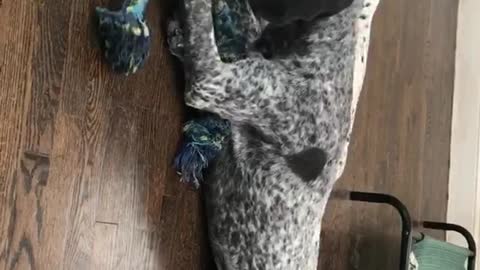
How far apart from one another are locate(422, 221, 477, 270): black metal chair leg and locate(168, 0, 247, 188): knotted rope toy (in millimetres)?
1552

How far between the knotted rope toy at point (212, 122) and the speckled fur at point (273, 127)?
34 millimetres

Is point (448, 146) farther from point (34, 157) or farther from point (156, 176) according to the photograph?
point (34, 157)

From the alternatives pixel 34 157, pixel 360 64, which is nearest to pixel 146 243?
pixel 34 157

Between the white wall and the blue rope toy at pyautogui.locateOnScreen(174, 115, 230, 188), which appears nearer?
the blue rope toy at pyautogui.locateOnScreen(174, 115, 230, 188)

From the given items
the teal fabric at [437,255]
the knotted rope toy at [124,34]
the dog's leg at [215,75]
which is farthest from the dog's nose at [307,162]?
the teal fabric at [437,255]

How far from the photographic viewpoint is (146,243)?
185 centimetres

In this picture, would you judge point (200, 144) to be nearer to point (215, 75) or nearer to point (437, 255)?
point (215, 75)

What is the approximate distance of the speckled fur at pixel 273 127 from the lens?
170cm

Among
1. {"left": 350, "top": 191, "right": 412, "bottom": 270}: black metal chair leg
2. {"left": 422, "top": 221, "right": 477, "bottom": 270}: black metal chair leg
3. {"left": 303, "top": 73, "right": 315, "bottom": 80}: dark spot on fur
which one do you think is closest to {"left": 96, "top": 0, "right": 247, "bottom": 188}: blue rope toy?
{"left": 303, "top": 73, "right": 315, "bottom": 80}: dark spot on fur

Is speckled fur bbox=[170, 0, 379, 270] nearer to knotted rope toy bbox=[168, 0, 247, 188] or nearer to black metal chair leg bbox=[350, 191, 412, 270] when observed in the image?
knotted rope toy bbox=[168, 0, 247, 188]

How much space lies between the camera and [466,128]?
352cm

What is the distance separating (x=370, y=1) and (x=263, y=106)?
1.71 ft

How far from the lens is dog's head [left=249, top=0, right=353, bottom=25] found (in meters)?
1.53

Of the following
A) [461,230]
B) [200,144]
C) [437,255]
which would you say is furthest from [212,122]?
[461,230]
